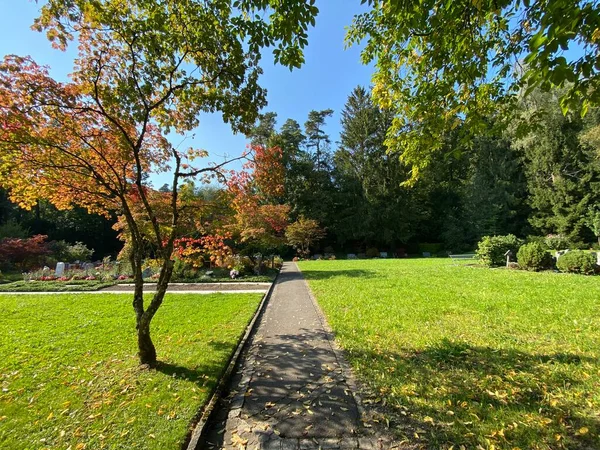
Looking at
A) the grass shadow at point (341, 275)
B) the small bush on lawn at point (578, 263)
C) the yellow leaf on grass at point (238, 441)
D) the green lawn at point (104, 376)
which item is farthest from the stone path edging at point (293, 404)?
the small bush on lawn at point (578, 263)

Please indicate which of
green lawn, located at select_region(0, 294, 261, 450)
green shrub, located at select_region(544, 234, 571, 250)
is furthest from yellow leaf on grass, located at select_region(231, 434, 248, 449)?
green shrub, located at select_region(544, 234, 571, 250)


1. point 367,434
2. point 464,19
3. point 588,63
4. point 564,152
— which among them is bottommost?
point 367,434

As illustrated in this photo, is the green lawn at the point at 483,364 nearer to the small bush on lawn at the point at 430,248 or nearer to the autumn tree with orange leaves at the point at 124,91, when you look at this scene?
the autumn tree with orange leaves at the point at 124,91

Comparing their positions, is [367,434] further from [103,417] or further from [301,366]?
[103,417]

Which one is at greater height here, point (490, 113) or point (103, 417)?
point (490, 113)

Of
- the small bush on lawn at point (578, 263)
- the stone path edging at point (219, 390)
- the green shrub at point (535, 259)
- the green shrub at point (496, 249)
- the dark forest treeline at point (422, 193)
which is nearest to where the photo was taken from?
the stone path edging at point (219, 390)

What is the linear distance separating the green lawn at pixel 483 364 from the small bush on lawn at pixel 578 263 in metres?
4.24

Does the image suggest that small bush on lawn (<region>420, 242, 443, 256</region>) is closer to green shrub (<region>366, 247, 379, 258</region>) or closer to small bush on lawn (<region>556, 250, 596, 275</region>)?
green shrub (<region>366, 247, 379, 258</region>)

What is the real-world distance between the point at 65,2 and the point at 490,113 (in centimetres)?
540

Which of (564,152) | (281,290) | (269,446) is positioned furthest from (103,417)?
(564,152)

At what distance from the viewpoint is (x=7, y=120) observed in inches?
124

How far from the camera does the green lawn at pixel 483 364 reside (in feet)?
7.99

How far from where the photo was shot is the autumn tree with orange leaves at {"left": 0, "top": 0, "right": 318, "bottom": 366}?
3.18 m

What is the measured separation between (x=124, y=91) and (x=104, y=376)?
3.59 meters
